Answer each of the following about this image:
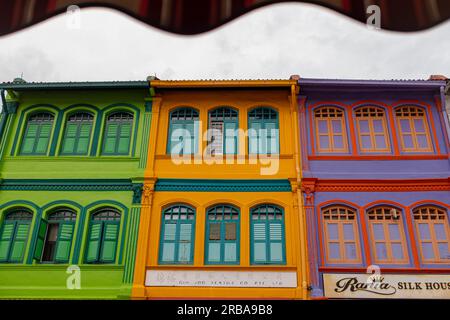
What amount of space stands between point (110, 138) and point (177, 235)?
3.57 m

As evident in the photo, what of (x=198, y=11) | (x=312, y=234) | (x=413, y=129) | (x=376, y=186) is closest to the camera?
(x=198, y=11)

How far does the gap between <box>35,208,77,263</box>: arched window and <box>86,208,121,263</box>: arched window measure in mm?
523

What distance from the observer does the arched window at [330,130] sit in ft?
40.0

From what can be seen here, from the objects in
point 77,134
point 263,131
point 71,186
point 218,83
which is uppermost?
point 218,83

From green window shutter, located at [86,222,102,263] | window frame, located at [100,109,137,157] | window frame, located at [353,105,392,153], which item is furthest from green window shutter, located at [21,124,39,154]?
window frame, located at [353,105,392,153]

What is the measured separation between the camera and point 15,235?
11.2 metres

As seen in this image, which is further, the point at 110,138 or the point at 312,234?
the point at 110,138

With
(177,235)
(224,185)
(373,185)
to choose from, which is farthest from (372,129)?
(177,235)

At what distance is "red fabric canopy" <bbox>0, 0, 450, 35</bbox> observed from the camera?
130 centimetres

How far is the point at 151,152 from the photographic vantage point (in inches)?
475

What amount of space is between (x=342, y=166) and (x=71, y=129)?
781 cm

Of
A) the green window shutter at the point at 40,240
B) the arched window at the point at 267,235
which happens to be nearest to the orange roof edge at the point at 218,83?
the arched window at the point at 267,235

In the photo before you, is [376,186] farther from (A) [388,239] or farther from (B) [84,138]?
(B) [84,138]
